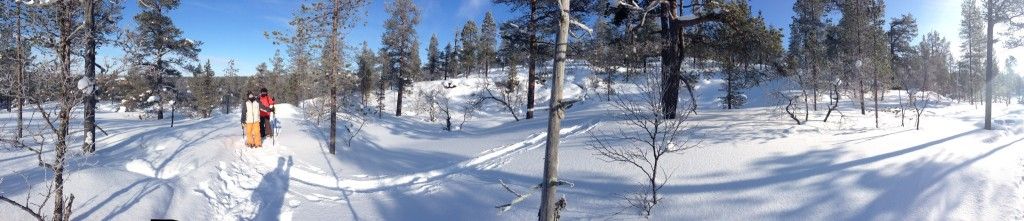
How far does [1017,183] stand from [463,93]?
49.3 meters

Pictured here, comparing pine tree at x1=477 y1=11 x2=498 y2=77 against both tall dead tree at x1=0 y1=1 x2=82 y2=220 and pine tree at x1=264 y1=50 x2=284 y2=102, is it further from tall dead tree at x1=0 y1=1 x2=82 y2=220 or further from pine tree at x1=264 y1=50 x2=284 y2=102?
tall dead tree at x1=0 y1=1 x2=82 y2=220

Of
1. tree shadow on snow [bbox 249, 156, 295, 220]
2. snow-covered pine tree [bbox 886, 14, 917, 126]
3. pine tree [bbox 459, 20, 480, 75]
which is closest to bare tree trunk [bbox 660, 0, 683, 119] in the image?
tree shadow on snow [bbox 249, 156, 295, 220]

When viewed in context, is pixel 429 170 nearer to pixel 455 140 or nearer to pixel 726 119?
pixel 455 140

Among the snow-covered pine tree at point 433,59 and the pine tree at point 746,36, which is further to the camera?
the snow-covered pine tree at point 433,59

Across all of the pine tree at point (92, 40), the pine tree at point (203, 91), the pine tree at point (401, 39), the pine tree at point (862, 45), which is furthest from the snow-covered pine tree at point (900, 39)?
the pine tree at point (203, 91)

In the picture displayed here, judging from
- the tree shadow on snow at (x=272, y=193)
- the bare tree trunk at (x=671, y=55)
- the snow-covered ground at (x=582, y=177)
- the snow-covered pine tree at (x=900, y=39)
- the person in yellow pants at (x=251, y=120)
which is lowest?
the tree shadow on snow at (x=272, y=193)

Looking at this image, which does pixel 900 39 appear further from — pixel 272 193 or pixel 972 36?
pixel 272 193

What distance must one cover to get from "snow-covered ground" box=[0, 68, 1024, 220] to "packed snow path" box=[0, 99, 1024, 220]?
3 cm

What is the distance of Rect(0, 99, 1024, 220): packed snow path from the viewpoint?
6.70m

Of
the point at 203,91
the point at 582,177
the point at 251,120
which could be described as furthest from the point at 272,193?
the point at 203,91

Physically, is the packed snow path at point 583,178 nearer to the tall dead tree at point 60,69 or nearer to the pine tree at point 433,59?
the tall dead tree at point 60,69

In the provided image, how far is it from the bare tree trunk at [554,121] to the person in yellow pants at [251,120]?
9.54 m

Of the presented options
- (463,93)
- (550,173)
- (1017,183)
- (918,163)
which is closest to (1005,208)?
(1017,183)

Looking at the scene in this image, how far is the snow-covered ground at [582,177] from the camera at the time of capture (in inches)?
264
